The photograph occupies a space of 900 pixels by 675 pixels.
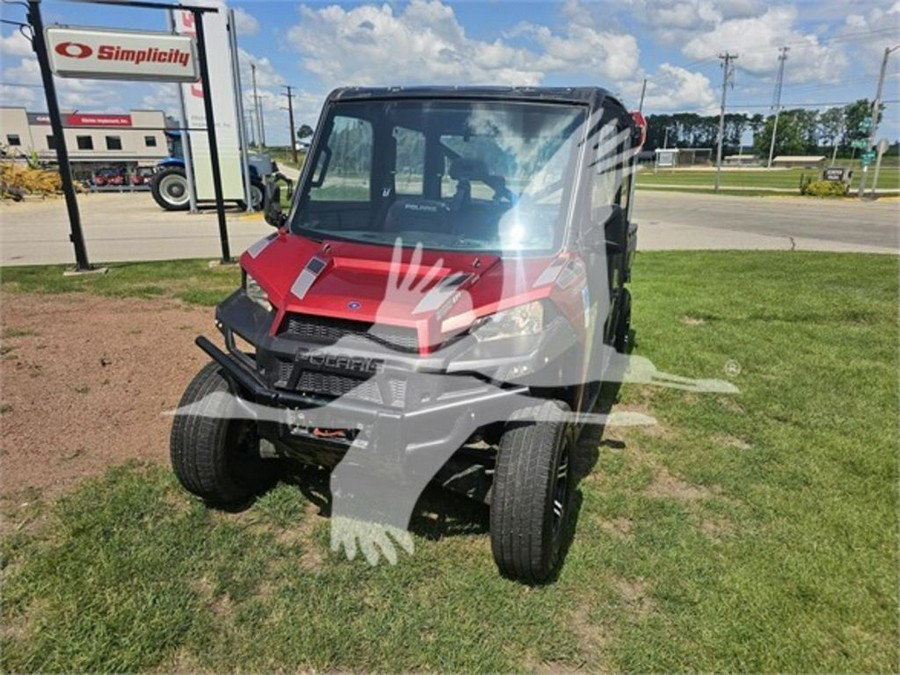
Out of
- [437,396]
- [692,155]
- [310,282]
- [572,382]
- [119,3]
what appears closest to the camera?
[437,396]

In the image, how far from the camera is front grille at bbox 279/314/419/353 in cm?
245

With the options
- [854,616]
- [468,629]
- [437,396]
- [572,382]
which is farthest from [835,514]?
[437,396]

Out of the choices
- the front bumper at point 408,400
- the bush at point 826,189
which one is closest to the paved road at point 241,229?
the bush at point 826,189

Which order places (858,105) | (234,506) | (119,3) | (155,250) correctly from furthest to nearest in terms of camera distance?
(858,105) < (155,250) < (119,3) < (234,506)

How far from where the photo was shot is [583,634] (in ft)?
8.23

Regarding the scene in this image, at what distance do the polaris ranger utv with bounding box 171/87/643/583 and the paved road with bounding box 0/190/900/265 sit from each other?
863cm

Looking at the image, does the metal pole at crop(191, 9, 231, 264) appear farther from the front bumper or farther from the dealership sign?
the front bumper

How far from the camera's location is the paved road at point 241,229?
38.5ft

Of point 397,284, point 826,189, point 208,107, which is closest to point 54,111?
point 208,107

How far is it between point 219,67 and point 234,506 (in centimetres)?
1538

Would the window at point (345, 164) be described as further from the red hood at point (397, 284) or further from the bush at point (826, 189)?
the bush at point (826, 189)

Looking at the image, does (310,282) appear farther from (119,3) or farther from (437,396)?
(119,3)

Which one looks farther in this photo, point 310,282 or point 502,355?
point 310,282

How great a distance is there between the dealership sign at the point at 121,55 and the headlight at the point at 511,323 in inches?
363
